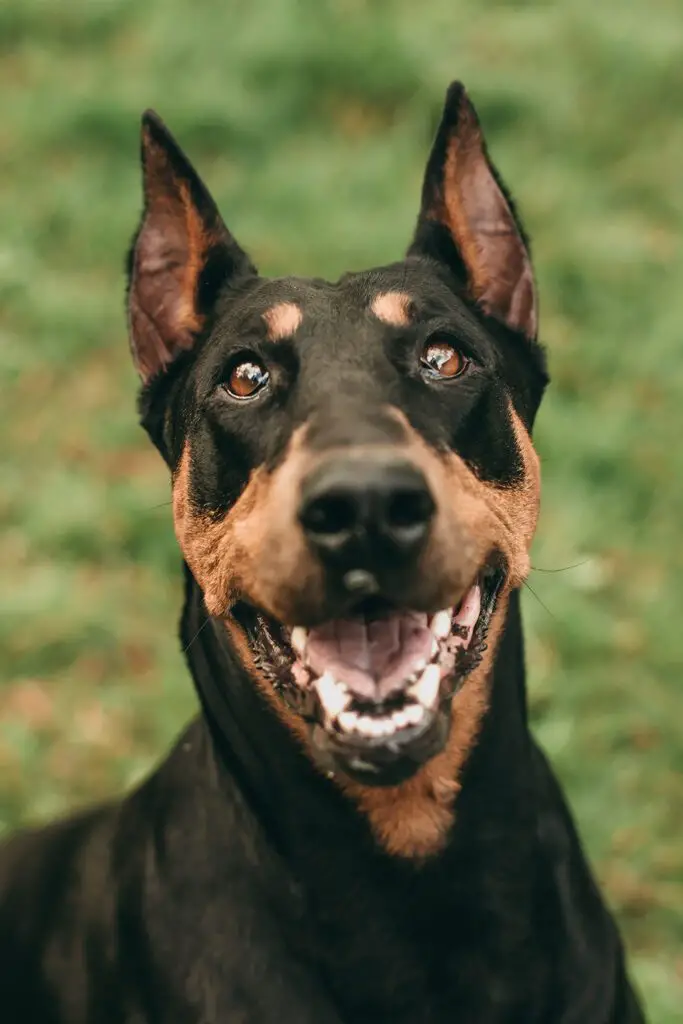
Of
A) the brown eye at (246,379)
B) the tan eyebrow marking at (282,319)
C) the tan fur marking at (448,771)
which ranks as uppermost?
the tan eyebrow marking at (282,319)

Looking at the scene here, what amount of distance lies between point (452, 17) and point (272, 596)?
5.51 m

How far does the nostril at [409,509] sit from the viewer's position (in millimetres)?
2018

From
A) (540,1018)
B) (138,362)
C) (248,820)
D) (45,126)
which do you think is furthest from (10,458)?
(540,1018)

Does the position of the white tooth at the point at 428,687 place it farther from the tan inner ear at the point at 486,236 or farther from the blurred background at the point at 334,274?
the blurred background at the point at 334,274

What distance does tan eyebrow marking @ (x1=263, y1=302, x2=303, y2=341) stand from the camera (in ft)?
8.30

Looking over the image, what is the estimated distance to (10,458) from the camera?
5.35 meters

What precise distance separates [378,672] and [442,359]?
2.14 feet

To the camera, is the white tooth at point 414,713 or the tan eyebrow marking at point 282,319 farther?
the tan eyebrow marking at point 282,319

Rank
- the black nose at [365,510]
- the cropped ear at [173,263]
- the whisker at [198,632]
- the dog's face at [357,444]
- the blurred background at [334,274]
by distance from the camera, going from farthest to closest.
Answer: the blurred background at [334,274] → the cropped ear at [173,263] → the whisker at [198,632] → the dog's face at [357,444] → the black nose at [365,510]

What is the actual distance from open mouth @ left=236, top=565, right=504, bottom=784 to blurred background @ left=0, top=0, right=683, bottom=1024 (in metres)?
1.31

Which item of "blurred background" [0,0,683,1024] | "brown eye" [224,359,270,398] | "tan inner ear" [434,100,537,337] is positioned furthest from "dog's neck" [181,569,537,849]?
"blurred background" [0,0,683,1024]

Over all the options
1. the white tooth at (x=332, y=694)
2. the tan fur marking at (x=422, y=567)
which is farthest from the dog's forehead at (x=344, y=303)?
the white tooth at (x=332, y=694)

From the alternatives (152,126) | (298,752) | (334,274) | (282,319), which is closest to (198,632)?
(298,752)

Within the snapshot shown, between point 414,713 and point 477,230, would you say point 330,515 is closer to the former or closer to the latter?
point 414,713
